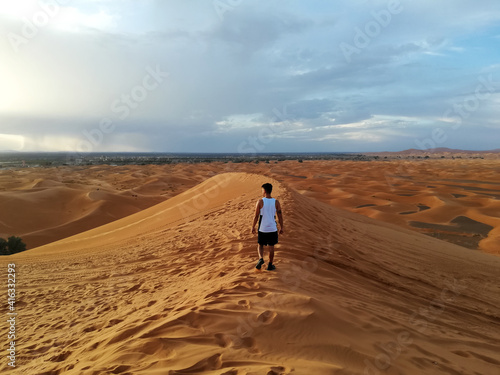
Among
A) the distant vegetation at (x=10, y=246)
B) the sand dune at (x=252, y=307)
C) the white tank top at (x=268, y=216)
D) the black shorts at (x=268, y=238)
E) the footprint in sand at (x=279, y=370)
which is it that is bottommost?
the distant vegetation at (x=10, y=246)

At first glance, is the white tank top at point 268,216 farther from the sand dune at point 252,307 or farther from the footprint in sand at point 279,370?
the footprint in sand at point 279,370

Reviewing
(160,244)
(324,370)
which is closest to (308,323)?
(324,370)

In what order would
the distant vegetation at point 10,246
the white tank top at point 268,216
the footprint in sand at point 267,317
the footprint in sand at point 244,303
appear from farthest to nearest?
the distant vegetation at point 10,246, the white tank top at point 268,216, the footprint in sand at point 244,303, the footprint in sand at point 267,317

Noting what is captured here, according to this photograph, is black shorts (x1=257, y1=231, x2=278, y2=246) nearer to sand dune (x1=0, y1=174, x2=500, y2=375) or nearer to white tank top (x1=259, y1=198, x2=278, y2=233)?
white tank top (x1=259, y1=198, x2=278, y2=233)

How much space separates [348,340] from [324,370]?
2.43 ft

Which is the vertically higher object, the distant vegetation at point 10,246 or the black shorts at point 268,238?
the black shorts at point 268,238

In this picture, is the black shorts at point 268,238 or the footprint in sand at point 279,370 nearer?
the footprint in sand at point 279,370

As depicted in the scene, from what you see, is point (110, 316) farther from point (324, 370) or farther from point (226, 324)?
point (324, 370)

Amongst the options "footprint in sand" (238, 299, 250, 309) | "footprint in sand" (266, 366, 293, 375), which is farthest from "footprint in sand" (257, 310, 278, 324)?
"footprint in sand" (266, 366, 293, 375)

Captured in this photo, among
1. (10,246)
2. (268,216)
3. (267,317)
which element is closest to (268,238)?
(268,216)

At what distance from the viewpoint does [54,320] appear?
471cm

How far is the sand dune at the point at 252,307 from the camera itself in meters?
3.05

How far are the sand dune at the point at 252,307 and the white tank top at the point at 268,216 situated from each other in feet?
2.40

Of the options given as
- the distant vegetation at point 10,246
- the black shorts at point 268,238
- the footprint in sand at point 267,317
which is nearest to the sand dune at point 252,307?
the footprint in sand at point 267,317
